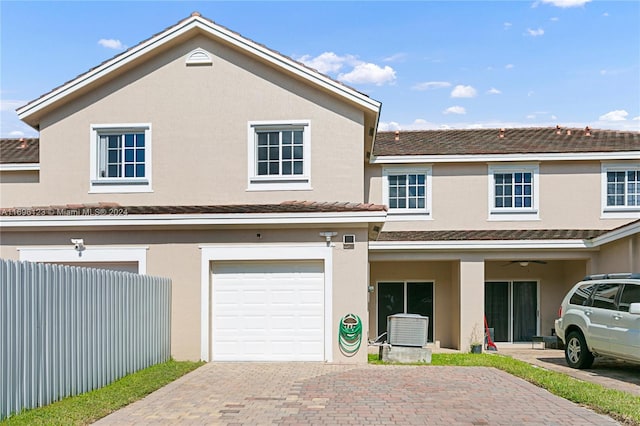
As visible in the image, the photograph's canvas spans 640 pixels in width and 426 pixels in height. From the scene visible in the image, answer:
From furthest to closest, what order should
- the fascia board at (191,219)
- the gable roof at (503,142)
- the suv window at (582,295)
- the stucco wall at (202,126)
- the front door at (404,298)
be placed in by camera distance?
the front door at (404,298)
the gable roof at (503,142)
the stucco wall at (202,126)
the suv window at (582,295)
the fascia board at (191,219)

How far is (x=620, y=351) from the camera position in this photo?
1320 cm

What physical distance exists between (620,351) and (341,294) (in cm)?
562

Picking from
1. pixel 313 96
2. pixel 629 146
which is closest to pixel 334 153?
pixel 313 96

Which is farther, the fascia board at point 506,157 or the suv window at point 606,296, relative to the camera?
the fascia board at point 506,157

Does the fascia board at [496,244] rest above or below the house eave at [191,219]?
below

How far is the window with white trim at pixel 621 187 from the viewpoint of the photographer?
21844 mm

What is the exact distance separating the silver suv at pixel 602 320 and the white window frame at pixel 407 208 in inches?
286

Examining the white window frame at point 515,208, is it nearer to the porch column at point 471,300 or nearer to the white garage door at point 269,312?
the porch column at point 471,300

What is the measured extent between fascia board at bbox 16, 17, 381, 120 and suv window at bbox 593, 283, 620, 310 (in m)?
6.54

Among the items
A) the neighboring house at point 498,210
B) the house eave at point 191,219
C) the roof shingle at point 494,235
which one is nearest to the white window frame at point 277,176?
the house eave at point 191,219

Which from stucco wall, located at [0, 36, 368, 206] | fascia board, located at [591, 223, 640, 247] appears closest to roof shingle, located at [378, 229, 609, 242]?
fascia board, located at [591, 223, 640, 247]

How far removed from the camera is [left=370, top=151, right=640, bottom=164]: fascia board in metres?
21.6

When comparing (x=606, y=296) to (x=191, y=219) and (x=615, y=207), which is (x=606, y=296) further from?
(x=191, y=219)

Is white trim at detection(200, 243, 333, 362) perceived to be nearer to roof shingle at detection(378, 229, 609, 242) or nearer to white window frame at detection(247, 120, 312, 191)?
white window frame at detection(247, 120, 312, 191)
